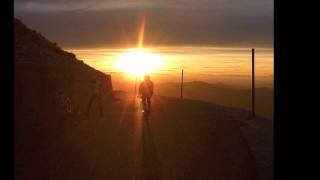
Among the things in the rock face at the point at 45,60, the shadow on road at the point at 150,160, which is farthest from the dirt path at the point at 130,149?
the rock face at the point at 45,60

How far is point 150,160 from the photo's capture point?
12836 mm

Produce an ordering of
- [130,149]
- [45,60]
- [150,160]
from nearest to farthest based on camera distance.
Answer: [150,160] → [130,149] → [45,60]

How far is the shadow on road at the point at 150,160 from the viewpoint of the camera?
37.4ft

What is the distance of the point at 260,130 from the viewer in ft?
61.0

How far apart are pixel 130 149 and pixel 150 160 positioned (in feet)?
5.90

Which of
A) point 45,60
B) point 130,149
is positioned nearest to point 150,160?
point 130,149

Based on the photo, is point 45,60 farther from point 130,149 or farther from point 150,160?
point 150,160

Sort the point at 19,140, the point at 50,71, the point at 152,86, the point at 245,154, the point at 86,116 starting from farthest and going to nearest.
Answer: the point at 50,71
the point at 86,116
the point at 152,86
the point at 19,140
the point at 245,154

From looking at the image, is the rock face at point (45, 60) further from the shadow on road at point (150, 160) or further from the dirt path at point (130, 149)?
the shadow on road at point (150, 160)

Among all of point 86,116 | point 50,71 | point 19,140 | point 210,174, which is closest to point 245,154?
point 210,174

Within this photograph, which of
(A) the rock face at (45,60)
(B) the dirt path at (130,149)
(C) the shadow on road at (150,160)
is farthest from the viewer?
(A) the rock face at (45,60)

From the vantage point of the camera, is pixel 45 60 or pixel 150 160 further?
pixel 45 60
